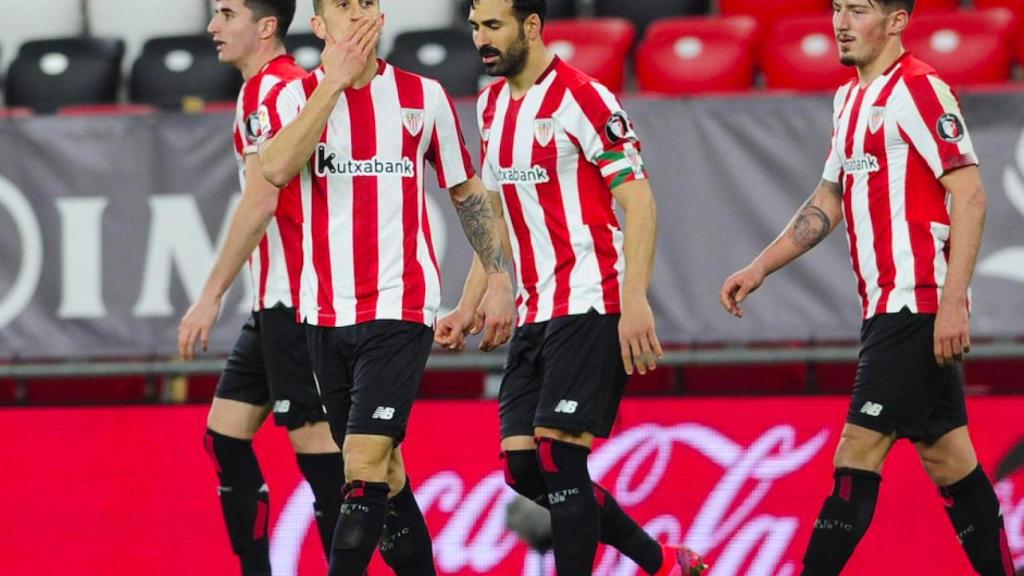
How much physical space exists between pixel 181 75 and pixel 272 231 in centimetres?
369

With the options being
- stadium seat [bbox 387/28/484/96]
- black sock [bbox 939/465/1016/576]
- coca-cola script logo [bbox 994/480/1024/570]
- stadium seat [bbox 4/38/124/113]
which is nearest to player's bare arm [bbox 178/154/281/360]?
black sock [bbox 939/465/1016/576]

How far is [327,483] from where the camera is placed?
561 cm

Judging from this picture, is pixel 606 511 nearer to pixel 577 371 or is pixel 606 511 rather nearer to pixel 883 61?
pixel 577 371

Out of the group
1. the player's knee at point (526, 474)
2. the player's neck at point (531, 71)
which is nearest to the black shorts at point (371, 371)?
the player's knee at point (526, 474)

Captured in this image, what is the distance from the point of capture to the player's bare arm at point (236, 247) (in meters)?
5.25

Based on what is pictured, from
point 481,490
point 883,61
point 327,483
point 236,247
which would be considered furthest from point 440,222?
point 883,61

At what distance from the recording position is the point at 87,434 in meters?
7.01

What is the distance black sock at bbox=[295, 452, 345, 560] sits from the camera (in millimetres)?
5609

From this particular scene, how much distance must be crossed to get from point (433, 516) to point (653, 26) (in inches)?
129

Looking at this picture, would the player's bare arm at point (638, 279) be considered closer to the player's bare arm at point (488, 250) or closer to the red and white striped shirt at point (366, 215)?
the player's bare arm at point (488, 250)

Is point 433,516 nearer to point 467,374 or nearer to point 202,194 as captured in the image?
point 467,374

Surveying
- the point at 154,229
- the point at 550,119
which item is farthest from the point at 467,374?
the point at 550,119

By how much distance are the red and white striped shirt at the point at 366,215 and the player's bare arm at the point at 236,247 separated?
0.33 metres

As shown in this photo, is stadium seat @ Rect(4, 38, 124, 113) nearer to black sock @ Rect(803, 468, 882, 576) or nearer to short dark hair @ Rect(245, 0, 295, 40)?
short dark hair @ Rect(245, 0, 295, 40)
